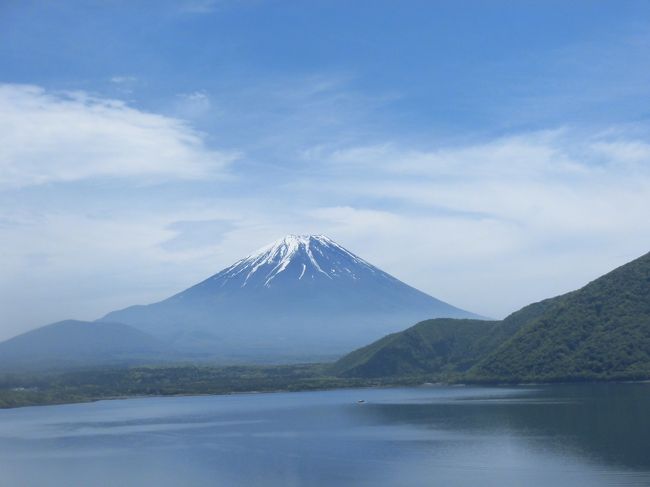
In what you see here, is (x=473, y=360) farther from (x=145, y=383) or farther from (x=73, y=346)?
(x=73, y=346)

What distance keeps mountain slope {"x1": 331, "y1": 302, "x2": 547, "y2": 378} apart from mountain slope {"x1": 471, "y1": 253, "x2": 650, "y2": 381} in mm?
12062

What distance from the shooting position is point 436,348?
95062 millimetres

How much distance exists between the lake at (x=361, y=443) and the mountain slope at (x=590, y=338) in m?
3.70

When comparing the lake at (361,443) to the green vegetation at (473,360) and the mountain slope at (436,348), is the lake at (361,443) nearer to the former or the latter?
the green vegetation at (473,360)

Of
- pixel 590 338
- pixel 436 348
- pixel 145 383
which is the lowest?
pixel 145 383

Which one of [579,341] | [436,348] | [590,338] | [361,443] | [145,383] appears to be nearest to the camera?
[361,443]

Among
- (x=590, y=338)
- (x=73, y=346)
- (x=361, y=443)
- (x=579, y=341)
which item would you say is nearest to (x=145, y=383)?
(x=579, y=341)

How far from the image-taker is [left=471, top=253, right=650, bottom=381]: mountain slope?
6412cm

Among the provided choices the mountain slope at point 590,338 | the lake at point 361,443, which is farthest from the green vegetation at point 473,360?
the lake at point 361,443

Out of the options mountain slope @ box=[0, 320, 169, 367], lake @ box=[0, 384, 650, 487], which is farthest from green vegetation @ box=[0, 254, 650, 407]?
mountain slope @ box=[0, 320, 169, 367]

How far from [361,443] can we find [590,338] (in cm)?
3292

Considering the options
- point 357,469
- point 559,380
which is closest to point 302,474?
point 357,469

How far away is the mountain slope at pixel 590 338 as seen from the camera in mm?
64125

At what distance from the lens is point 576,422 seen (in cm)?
4225
